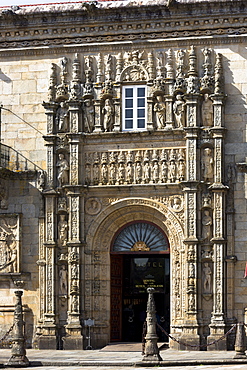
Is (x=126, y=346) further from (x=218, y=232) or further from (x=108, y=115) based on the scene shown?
(x=108, y=115)

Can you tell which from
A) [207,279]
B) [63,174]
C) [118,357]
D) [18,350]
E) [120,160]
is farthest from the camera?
[63,174]

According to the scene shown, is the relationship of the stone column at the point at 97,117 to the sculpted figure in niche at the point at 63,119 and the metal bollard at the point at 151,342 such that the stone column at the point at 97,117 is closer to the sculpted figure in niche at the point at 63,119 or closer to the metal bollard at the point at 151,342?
the sculpted figure in niche at the point at 63,119

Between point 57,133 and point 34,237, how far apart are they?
11.8ft

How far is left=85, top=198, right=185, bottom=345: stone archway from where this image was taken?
3238 centimetres

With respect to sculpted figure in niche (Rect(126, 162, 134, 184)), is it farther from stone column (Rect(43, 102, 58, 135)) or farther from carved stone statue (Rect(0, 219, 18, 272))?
carved stone statue (Rect(0, 219, 18, 272))

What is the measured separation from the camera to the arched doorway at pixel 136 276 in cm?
3316

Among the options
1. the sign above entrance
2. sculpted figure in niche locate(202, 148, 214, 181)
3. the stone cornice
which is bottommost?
the sign above entrance

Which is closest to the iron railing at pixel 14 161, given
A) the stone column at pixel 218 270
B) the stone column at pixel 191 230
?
the stone column at pixel 191 230

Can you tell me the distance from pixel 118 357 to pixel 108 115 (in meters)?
8.12

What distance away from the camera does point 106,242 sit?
3316 centimetres

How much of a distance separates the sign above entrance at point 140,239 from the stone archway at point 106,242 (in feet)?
0.91

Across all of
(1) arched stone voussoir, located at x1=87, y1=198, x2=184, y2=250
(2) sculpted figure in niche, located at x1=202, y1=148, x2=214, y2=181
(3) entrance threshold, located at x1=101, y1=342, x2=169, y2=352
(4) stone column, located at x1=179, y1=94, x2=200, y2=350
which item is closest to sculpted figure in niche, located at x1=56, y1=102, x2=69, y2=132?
(1) arched stone voussoir, located at x1=87, y1=198, x2=184, y2=250

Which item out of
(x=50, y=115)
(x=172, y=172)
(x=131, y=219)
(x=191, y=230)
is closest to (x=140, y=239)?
(x=131, y=219)

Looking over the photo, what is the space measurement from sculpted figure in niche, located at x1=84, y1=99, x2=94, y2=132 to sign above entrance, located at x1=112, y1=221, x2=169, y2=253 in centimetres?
355
